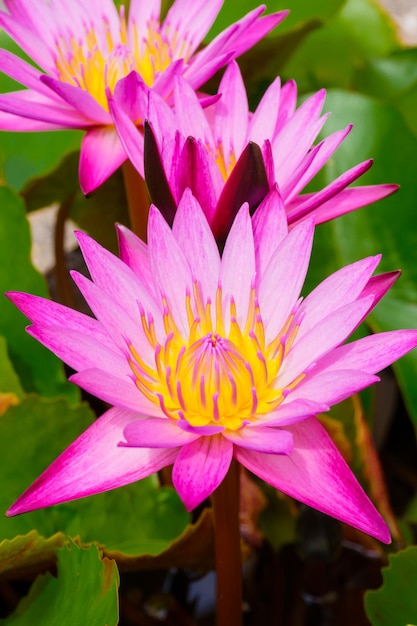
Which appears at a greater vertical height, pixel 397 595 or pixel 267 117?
pixel 267 117

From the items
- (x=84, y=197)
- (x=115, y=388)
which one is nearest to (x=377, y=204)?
(x=84, y=197)

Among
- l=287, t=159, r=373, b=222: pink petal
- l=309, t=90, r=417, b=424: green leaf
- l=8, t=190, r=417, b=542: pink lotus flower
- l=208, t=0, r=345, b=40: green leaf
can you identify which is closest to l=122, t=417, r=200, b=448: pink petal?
l=8, t=190, r=417, b=542: pink lotus flower

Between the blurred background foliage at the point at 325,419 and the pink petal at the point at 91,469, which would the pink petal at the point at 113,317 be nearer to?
the pink petal at the point at 91,469

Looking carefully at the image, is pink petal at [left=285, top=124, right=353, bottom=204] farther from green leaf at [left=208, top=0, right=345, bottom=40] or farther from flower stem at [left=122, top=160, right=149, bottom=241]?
green leaf at [left=208, top=0, right=345, bottom=40]

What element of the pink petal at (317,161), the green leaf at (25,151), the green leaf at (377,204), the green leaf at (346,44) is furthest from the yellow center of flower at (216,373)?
the green leaf at (346,44)

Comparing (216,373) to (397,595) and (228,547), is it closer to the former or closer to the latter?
(228,547)

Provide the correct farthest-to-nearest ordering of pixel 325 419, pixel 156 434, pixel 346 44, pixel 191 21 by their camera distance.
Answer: pixel 346 44 < pixel 325 419 < pixel 191 21 < pixel 156 434

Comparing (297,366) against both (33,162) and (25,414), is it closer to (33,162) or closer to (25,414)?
(25,414)
